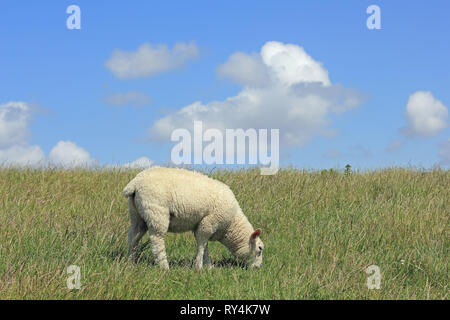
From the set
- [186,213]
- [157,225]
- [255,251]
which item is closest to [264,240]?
[255,251]

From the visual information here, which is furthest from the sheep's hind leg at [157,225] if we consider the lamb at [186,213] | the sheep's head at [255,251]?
the sheep's head at [255,251]

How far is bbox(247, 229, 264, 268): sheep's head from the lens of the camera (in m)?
7.54

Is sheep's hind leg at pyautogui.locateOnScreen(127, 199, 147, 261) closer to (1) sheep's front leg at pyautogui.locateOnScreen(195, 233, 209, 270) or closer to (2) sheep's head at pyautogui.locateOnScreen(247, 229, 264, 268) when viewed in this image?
(1) sheep's front leg at pyautogui.locateOnScreen(195, 233, 209, 270)

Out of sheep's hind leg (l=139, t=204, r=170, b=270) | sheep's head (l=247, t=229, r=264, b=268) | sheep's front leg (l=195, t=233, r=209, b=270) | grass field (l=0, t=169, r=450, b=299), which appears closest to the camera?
grass field (l=0, t=169, r=450, b=299)

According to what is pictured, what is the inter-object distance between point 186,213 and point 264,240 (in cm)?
225

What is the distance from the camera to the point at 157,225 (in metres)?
7.02

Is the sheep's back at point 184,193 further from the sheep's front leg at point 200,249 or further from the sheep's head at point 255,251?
the sheep's head at point 255,251

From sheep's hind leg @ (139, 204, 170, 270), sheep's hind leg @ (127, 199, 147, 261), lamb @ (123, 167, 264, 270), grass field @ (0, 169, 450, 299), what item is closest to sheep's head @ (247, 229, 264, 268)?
lamb @ (123, 167, 264, 270)

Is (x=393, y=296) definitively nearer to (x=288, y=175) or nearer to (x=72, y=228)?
(x=72, y=228)

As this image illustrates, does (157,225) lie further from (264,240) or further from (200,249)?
(264,240)

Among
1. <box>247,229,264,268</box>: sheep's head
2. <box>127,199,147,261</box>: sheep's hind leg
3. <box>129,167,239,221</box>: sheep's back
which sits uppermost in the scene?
<box>129,167,239,221</box>: sheep's back
